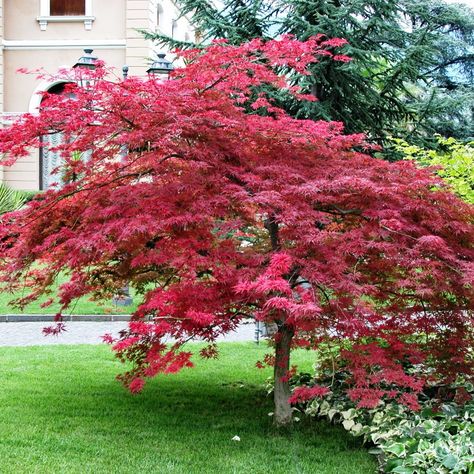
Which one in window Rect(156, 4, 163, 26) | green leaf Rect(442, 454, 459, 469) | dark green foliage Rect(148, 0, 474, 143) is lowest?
green leaf Rect(442, 454, 459, 469)

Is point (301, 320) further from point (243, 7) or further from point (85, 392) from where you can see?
point (243, 7)

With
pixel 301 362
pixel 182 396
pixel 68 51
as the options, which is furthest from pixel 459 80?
pixel 182 396

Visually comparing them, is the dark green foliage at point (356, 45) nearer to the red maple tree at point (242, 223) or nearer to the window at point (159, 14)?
the window at point (159, 14)

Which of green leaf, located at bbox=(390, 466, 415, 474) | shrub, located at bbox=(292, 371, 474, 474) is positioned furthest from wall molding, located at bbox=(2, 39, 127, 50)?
green leaf, located at bbox=(390, 466, 415, 474)

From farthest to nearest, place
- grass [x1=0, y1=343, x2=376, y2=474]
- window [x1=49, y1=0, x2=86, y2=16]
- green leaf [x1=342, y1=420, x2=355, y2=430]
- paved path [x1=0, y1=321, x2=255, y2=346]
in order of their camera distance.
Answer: window [x1=49, y1=0, x2=86, y2=16] → paved path [x1=0, y1=321, x2=255, y2=346] → green leaf [x1=342, y1=420, x2=355, y2=430] → grass [x1=0, y1=343, x2=376, y2=474]

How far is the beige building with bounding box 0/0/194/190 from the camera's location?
19.8 meters

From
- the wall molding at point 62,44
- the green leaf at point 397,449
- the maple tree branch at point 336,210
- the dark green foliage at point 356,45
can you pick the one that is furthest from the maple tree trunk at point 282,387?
the wall molding at point 62,44

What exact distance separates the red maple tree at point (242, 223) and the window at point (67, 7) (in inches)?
613

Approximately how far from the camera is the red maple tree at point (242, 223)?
4.92 metres

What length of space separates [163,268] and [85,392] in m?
2.02

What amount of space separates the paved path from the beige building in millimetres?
8743

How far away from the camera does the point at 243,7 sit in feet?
46.4

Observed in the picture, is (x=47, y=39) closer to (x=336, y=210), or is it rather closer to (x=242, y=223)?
(x=336, y=210)

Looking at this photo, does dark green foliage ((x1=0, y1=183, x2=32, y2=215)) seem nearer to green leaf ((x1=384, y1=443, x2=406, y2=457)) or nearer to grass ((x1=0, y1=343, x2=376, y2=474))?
grass ((x1=0, y1=343, x2=376, y2=474))
